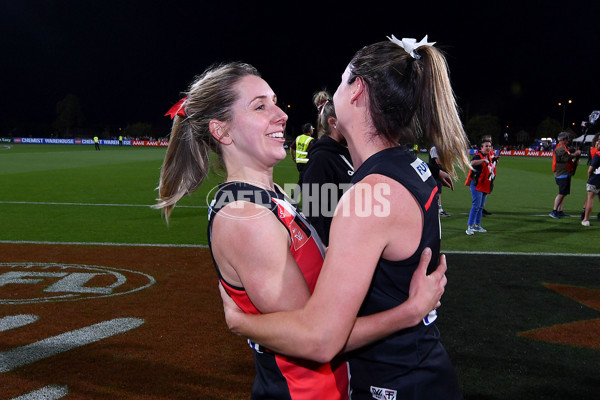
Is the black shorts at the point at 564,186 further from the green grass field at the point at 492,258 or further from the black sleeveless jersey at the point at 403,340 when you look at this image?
the black sleeveless jersey at the point at 403,340

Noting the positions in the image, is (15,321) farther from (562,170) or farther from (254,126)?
(562,170)

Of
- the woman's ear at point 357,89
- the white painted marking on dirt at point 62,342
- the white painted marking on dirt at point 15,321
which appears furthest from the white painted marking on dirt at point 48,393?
the woman's ear at point 357,89

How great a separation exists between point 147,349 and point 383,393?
3.37 meters

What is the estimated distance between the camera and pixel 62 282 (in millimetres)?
6504

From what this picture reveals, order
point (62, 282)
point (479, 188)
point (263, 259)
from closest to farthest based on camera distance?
point (263, 259) < point (62, 282) < point (479, 188)

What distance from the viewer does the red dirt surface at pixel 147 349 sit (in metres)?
3.93

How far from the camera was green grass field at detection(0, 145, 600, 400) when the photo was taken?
4.31 metres

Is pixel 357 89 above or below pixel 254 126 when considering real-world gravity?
above

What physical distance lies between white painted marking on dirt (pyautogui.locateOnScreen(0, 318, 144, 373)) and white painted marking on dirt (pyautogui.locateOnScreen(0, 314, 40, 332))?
546mm

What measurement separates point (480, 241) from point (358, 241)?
8.96 metres

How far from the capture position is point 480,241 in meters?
9.73

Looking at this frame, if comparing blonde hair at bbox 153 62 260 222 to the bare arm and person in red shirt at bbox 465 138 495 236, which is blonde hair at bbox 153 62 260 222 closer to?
the bare arm

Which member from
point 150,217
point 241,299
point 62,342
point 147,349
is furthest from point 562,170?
point 241,299

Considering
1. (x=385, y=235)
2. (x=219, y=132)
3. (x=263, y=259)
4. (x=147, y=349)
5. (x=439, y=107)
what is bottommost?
(x=147, y=349)
